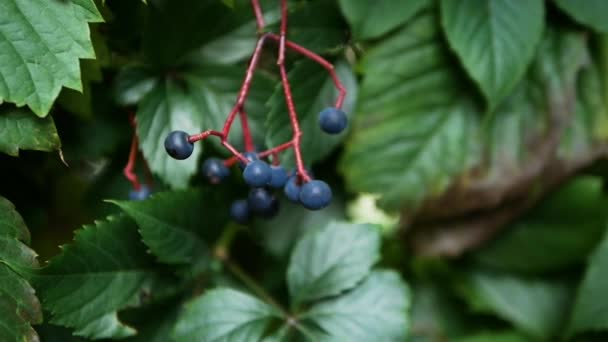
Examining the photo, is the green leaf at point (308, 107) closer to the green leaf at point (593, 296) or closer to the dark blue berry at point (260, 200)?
the dark blue berry at point (260, 200)

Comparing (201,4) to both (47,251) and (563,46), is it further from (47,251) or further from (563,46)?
(563,46)

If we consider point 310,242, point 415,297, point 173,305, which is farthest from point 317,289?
point 415,297

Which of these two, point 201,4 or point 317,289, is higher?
point 201,4

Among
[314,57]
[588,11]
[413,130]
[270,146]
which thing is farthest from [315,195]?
[588,11]

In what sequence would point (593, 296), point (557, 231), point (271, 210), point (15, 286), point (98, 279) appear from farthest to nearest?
point (557, 231), point (593, 296), point (271, 210), point (98, 279), point (15, 286)

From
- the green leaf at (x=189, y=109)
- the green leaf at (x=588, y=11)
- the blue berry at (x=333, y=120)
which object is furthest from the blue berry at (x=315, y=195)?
the green leaf at (x=588, y=11)

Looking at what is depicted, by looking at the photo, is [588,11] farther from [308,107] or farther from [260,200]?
[260,200]

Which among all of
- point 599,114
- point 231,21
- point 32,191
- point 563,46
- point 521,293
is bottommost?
point 521,293

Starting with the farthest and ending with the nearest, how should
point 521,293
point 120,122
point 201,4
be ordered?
A: point 521,293, point 120,122, point 201,4
